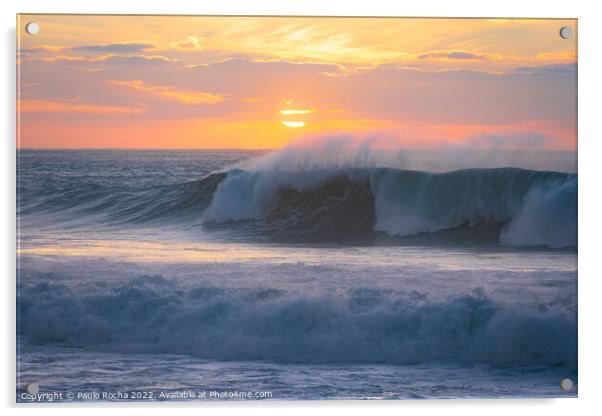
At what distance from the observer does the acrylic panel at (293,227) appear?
19.4 feet

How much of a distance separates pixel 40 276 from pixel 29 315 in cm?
25

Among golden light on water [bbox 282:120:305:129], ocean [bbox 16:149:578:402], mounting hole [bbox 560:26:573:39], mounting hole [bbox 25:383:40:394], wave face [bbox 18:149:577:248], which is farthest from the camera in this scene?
wave face [bbox 18:149:577:248]

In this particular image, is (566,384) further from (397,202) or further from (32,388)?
(32,388)

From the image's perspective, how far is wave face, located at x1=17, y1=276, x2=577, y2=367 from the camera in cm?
606

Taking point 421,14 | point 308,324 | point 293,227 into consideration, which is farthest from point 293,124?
point 308,324

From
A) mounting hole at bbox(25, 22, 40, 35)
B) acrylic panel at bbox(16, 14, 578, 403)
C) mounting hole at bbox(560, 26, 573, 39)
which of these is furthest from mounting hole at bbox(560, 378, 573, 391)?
mounting hole at bbox(25, 22, 40, 35)

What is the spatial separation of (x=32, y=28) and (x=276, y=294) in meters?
2.14

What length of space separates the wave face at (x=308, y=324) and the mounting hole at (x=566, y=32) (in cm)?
162

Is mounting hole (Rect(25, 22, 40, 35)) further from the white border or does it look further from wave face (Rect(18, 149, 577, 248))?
wave face (Rect(18, 149, 577, 248))

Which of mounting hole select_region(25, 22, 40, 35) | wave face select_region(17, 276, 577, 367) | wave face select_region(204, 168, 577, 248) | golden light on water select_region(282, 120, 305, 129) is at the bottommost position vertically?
wave face select_region(17, 276, 577, 367)

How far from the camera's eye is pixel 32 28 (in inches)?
229

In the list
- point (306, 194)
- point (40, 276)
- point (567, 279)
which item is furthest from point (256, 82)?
point (567, 279)

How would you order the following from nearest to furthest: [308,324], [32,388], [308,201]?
1. [32,388]
2. [308,324]
3. [308,201]

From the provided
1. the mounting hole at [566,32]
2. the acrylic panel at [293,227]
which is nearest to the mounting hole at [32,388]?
the acrylic panel at [293,227]
